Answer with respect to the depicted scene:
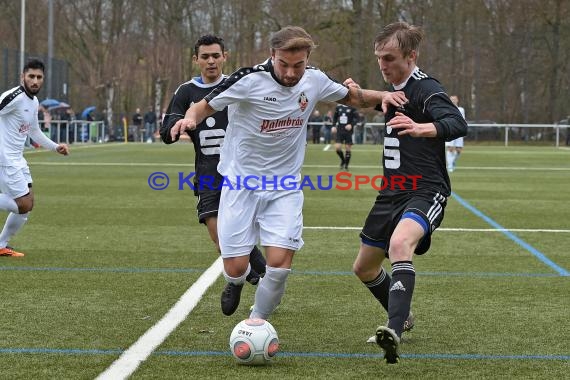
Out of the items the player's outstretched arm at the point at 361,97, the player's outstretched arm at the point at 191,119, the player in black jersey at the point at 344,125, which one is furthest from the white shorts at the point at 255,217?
the player in black jersey at the point at 344,125

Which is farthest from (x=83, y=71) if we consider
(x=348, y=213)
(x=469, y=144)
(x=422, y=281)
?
(x=422, y=281)

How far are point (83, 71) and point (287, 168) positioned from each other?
5781cm

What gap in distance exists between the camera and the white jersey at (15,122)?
1055 cm

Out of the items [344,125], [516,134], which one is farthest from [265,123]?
[516,134]

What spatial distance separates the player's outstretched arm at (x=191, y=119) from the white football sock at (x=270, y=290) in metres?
1.02

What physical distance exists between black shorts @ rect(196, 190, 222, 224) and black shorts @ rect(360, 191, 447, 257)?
1.69 metres

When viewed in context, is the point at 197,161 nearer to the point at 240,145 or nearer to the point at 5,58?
the point at 240,145

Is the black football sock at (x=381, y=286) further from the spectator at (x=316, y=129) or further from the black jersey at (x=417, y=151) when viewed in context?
the spectator at (x=316, y=129)

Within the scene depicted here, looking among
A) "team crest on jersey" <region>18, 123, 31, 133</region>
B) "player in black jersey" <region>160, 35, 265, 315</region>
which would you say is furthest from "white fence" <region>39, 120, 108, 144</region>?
"player in black jersey" <region>160, 35, 265, 315</region>

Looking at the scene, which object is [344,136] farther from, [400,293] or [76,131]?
[76,131]

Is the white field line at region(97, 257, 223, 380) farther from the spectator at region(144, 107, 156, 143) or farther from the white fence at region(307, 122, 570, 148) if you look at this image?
the spectator at region(144, 107, 156, 143)

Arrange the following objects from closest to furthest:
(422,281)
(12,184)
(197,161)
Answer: (197,161) < (422,281) < (12,184)

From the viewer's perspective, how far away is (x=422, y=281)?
29.3 ft

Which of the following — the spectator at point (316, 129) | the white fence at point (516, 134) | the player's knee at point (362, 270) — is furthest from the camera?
the white fence at point (516, 134)
